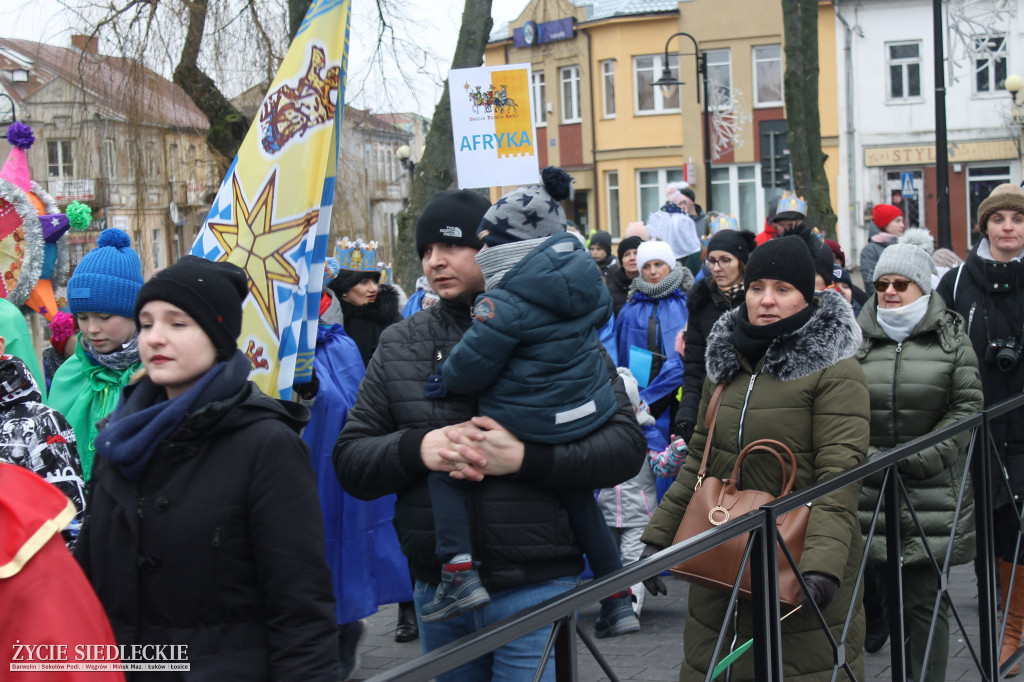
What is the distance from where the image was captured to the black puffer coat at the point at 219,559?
2.30 metres

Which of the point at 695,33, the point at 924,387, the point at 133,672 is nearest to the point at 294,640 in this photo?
the point at 133,672

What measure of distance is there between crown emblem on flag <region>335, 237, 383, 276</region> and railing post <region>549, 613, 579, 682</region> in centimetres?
489

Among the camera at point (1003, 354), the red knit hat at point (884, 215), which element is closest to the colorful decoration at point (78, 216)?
the camera at point (1003, 354)

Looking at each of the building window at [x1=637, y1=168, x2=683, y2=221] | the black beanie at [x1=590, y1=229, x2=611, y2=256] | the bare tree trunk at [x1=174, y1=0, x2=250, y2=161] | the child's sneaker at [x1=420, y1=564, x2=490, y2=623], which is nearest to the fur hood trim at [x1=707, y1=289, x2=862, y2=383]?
A: the child's sneaker at [x1=420, y1=564, x2=490, y2=623]

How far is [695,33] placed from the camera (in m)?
39.3

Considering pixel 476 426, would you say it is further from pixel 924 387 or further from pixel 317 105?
pixel 924 387

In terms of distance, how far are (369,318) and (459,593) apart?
430cm

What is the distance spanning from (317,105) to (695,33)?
37609 millimetres

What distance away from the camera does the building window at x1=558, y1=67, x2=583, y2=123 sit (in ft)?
140

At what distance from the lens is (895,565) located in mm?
3887

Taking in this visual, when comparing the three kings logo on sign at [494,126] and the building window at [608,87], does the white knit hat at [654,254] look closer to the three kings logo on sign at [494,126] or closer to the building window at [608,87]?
the three kings logo on sign at [494,126]

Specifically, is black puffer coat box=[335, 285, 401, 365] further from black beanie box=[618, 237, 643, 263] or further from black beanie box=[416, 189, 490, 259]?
black beanie box=[416, 189, 490, 259]

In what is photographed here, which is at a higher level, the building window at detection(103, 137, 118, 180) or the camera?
the building window at detection(103, 137, 118, 180)

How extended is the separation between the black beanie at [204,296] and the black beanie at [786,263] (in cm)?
199
